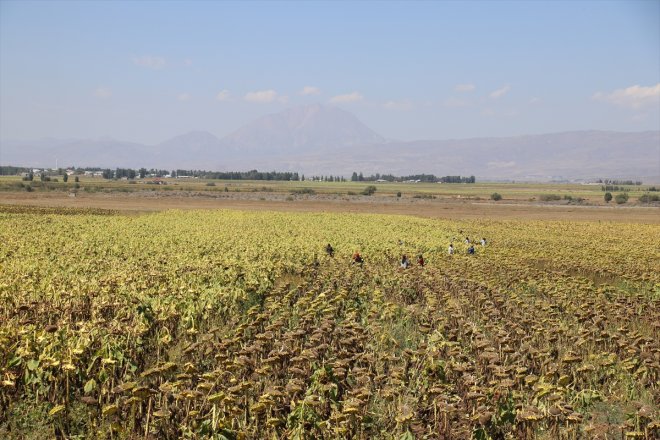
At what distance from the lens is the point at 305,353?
11.8 metres

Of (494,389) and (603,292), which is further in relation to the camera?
(603,292)

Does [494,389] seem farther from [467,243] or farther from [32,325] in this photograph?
[467,243]

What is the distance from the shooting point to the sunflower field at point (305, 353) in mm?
10367

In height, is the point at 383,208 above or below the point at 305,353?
below

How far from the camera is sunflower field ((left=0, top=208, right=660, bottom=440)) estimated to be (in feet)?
34.0

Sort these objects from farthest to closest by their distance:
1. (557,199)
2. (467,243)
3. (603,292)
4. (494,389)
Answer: (557,199)
(467,243)
(603,292)
(494,389)

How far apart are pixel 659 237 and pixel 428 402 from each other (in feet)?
161

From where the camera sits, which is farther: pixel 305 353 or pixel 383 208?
pixel 383 208

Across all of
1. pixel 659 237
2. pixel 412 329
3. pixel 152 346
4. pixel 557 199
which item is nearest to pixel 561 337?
pixel 412 329

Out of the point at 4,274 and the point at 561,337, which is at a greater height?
the point at 4,274

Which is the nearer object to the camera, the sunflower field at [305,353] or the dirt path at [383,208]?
the sunflower field at [305,353]

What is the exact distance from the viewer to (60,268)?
70.5 ft

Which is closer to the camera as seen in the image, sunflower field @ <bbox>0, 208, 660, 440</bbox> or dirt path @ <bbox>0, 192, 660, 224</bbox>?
sunflower field @ <bbox>0, 208, 660, 440</bbox>

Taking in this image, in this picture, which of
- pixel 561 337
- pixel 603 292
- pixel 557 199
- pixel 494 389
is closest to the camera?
pixel 494 389
